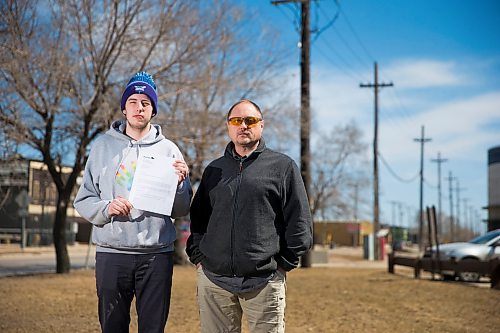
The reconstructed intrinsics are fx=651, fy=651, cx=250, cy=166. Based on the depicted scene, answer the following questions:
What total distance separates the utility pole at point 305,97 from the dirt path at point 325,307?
7.46m

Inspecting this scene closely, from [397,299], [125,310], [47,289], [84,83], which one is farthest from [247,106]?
[84,83]

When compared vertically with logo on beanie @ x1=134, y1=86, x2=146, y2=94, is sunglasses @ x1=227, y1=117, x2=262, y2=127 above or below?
below

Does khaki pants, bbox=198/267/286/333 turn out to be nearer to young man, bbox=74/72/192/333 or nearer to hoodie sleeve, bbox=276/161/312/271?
hoodie sleeve, bbox=276/161/312/271

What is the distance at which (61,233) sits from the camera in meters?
17.1

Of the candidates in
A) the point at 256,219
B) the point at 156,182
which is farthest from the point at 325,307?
the point at 156,182

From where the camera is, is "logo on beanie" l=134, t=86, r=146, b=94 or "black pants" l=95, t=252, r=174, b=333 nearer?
"black pants" l=95, t=252, r=174, b=333

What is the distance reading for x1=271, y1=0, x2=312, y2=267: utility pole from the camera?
22203 mm

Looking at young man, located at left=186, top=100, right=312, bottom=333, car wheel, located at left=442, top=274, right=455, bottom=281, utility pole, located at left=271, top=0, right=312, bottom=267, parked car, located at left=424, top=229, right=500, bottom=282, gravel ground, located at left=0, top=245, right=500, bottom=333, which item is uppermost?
utility pole, located at left=271, top=0, right=312, bottom=267

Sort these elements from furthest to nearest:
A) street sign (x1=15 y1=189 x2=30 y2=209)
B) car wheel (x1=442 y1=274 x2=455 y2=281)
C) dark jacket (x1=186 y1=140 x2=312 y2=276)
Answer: street sign (x1=15 y1=189 x2=30 y2=209) < car wheel (x1=442 y1=274 x2=455 y2=281) < dark jacket (x1=186 y1=140 x2=312 y2=276)

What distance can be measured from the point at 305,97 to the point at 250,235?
62.4ft

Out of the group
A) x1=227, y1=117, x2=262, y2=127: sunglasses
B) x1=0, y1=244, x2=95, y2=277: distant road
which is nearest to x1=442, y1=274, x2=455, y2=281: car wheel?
x1=0, y1=244, x2=95, y2=277: distant road

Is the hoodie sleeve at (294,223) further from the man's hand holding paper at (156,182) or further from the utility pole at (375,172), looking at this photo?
the utility pole at (375,172)

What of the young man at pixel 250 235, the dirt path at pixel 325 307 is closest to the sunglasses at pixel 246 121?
the young man at pixel 250 235

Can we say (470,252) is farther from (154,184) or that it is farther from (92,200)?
(92,200)
